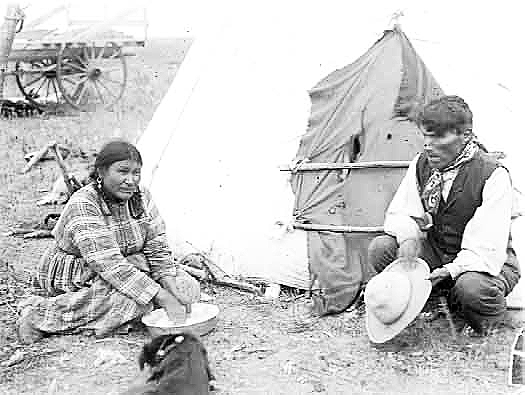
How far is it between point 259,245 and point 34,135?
5097 mm

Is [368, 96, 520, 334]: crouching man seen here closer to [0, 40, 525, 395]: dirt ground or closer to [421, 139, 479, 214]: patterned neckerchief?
[421, 139, 479, 214]: patterned neckerchief

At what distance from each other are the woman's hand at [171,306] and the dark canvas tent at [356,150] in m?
0.67

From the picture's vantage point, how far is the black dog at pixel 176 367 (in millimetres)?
2301

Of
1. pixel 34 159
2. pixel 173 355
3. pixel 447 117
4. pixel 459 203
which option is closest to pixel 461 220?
pixel 459 203

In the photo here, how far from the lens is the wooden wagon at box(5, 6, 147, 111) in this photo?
8922 mm

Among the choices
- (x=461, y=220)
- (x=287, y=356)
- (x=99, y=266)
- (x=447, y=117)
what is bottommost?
(x=287, y=356)

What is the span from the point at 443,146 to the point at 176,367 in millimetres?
1283

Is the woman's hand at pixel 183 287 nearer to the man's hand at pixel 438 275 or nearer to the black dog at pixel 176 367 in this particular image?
the black dog at pixel 176 367

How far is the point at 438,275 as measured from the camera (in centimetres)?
283

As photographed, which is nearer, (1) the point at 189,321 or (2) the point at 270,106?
(1) the point at 189,321

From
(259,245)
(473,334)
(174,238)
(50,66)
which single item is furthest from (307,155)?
(50,66)

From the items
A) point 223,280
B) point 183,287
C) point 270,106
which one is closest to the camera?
point 183,287

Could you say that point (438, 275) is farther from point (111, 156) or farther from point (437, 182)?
point (111, 156)

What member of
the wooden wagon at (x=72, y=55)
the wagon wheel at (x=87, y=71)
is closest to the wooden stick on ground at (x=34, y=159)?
the wooden wagon at (x=72, y=55)
